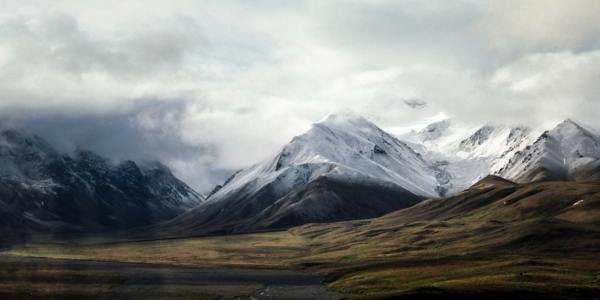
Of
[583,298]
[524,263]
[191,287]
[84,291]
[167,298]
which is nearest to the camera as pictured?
[583,298]

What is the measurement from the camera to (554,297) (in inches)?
4936

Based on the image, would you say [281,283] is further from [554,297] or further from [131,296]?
[554,297]

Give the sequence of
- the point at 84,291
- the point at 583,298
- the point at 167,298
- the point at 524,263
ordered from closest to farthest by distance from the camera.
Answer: the point at 583,298
the point at 167,298
the point at 84,291
the point at 524,263

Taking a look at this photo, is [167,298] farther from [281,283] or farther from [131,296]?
[281,283]

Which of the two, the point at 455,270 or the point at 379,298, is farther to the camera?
the point at 455,270

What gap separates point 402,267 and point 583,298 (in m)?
70.4

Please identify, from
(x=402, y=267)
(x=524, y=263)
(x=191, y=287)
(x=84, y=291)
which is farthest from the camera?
(x=402, y=267)

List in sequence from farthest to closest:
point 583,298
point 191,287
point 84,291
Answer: point 191,287 < point 84,291 < point 583,298

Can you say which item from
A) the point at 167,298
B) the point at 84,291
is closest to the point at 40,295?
the point at 84,291

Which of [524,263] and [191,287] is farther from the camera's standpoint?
[524,263]

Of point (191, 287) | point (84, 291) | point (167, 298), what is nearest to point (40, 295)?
point (84, 291)

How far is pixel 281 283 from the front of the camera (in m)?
181

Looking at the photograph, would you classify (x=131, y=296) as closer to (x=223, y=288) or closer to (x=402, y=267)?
(x=223, y=288)

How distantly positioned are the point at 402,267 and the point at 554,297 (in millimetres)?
67479
